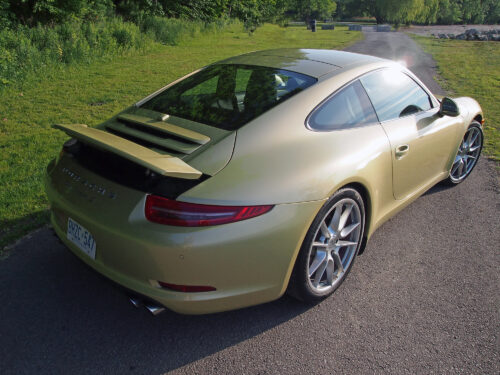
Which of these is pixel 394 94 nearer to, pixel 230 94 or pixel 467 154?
pixel 230 94

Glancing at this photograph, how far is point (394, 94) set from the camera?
133 inches

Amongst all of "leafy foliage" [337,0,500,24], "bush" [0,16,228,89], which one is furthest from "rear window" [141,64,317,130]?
"leafy foliage" [337,0,500,24]

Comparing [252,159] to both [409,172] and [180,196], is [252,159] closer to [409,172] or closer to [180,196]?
[180,196]

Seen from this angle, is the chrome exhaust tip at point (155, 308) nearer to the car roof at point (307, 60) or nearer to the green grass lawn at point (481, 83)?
the car roof at point (307, 60)

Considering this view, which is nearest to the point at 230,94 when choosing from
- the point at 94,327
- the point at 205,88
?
the point at 205,88

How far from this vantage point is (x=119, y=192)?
2189 mm

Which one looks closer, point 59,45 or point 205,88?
point 205,88

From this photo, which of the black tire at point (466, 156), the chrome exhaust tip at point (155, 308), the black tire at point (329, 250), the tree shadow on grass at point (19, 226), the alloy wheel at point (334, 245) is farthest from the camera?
the black tire at point (466, 156)

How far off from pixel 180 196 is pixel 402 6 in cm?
7976

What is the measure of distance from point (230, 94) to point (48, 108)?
18.2 feet

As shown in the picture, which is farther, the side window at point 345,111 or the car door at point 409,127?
the car door at point 409,127

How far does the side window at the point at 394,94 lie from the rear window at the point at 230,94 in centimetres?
57

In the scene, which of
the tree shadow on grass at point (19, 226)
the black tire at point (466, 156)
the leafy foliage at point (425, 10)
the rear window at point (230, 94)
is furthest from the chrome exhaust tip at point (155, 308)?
the leafy foliage at point (425, 10)

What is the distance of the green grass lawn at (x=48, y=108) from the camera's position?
13.0ft
